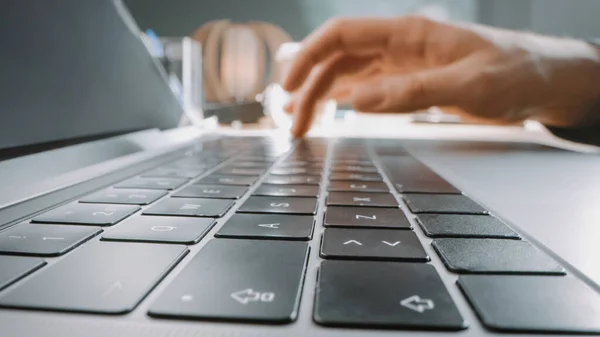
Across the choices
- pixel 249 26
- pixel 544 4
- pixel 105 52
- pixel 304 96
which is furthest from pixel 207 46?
pixel 105 52

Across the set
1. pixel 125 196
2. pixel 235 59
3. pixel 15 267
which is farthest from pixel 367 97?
pixel 235 59

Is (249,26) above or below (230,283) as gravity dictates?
above

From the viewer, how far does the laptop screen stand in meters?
0.31

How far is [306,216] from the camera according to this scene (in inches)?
8.7

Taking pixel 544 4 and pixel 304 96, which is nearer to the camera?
pixel 304 96

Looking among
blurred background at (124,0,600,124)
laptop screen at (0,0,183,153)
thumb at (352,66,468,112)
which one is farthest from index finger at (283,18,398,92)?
blurred background at (124,0,600,124)

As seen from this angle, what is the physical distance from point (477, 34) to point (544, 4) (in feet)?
3.97

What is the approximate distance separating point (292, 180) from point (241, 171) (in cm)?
6

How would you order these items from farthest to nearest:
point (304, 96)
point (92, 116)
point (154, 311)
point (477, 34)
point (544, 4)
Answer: point (544, 4) → point (304, 96) → point (477, 34) → point (92, 116) → point (154, 311)

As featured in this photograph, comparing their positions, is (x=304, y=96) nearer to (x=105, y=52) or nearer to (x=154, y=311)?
(x=105, y=52)

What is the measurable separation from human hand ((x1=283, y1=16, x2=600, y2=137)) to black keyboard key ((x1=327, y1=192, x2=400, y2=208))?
1.15 ft

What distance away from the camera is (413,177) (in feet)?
1.16

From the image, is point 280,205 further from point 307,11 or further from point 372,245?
point 307,11

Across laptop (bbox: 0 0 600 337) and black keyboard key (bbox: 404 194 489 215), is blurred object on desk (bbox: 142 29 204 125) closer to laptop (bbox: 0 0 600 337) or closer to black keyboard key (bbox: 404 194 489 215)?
laptop (bbox: 0 0 600 337)
